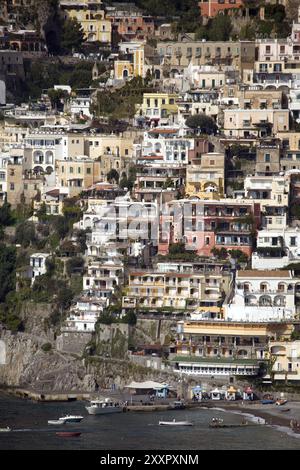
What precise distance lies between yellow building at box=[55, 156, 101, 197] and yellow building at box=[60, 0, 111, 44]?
14050 mm

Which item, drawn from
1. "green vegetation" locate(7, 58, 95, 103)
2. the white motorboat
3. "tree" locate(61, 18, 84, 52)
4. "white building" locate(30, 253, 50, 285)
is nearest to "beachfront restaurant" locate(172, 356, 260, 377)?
the white motorboat

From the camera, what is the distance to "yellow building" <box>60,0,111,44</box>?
121m

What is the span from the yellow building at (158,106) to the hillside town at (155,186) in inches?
1.7

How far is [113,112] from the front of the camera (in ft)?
371

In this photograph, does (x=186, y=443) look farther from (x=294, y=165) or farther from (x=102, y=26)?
(x=102, y=26)

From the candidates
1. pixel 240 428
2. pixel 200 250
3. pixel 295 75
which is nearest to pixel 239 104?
pixel 295 75

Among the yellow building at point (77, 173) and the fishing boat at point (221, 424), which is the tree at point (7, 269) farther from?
the fishing boat at point (221, 424)

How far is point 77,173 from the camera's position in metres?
107

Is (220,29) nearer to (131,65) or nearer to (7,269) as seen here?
(131,65)

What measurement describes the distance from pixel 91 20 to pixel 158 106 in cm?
992

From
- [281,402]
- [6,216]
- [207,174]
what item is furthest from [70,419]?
[6,216]

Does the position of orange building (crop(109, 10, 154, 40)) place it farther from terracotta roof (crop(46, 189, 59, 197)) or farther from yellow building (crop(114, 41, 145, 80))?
terracotta roof (crop(46, 189, 59, 197))

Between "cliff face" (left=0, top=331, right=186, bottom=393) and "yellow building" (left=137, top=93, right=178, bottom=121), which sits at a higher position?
"yellow building" (left=137, top=93, right=178, bottom=121)

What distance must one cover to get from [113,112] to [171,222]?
12.0m
